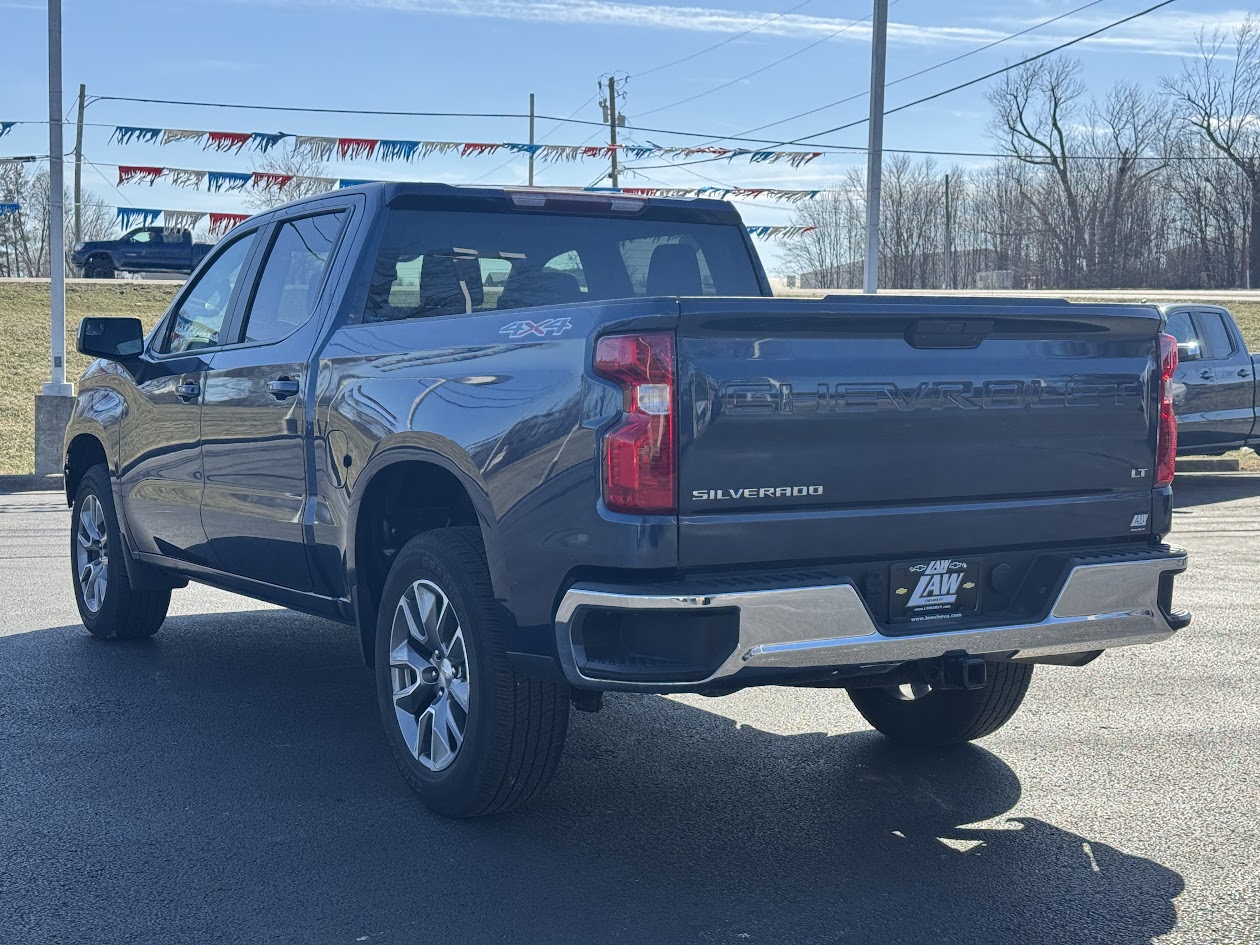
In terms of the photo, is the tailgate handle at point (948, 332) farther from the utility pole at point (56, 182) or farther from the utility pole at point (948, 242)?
the utility pole at point (948, 242)

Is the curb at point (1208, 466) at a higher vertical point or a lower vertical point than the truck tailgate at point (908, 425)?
lower

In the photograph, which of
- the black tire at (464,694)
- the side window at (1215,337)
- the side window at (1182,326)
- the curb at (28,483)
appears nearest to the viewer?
the black tire at (464,694)

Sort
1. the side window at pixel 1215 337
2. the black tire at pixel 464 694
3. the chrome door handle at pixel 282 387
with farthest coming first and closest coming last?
the side window at pixel 1215 337
the chrome door handle at pixel 282 387
the black tire at pixel 464 694

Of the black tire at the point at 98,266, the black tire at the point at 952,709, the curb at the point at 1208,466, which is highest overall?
the black tire at the point at 98,266

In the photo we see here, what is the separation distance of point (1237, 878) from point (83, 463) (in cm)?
589

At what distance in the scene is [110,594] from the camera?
7086 millimetres

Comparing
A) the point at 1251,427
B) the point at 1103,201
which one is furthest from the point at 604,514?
the point at 1103,201

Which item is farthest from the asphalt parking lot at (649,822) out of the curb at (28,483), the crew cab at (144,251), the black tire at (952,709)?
the crew cab at (144,251)

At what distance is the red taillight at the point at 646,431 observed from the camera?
3658 millimetres

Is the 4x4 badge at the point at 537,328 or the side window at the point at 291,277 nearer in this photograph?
the 4x4 badge at the point at 537,328

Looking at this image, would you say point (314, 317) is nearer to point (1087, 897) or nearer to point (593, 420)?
point (593, 420)

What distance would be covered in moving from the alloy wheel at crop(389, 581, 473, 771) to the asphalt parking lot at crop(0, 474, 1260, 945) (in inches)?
9.1

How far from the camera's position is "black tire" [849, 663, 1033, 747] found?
5.05 m

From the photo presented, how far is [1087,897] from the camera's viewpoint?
3.75 m
